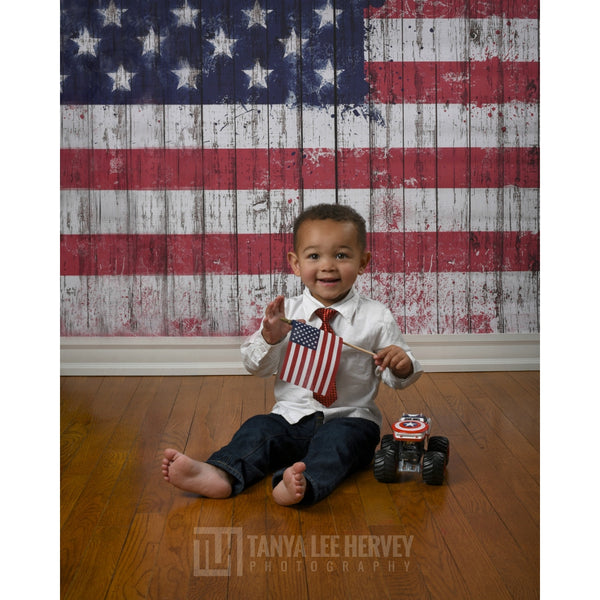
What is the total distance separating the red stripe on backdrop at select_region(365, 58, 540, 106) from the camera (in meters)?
2.39

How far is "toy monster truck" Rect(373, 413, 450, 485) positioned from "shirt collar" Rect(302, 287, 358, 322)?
0.86 ft

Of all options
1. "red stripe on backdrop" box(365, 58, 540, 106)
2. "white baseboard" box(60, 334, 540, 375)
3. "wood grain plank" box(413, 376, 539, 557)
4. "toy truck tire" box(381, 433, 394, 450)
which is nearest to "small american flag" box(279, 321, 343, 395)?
"toy truck tire" box(381, 433, 394, 450)

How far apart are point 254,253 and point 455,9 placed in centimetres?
101

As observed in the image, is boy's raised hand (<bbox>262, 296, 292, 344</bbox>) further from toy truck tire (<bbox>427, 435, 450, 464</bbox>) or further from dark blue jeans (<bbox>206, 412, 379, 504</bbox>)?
toy truck tire (<bbox>427, 435, 450, 464</bbox>)

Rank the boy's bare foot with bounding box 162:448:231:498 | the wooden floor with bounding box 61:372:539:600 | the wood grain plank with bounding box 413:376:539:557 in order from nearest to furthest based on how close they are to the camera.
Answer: the wooden floor with bounding box 61:372:539:600, the wood grain plank with bounding box 413:376:539:557, the boy's bare foot with bounding box 162:448:231:498

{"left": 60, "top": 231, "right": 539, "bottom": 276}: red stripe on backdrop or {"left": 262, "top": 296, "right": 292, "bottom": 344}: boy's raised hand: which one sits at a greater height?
{"left": 60, "top": 231, "right": 539, "bottom": 276}: red stripe on backdrop

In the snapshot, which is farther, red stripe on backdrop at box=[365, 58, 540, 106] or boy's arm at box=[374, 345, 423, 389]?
red stripe on backdrop at box=[365, 58, 540, 106]

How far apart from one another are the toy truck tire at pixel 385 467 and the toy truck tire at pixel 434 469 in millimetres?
61

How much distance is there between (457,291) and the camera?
2.48m

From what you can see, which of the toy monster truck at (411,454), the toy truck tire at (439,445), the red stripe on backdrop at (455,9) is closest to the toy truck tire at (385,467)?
Answer: the toy monster truck at (411,454)

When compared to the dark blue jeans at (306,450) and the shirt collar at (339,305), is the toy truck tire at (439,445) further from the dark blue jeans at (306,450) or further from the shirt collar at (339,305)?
the shirt collar at (339,305)

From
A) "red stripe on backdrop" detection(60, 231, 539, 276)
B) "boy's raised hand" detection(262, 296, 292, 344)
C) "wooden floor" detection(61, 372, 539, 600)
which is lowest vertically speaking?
"wooden floor" detection(61, 372, 539, 600)

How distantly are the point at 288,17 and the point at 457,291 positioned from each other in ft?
3.41

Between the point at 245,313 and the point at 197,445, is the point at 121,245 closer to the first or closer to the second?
the point at 245,313
